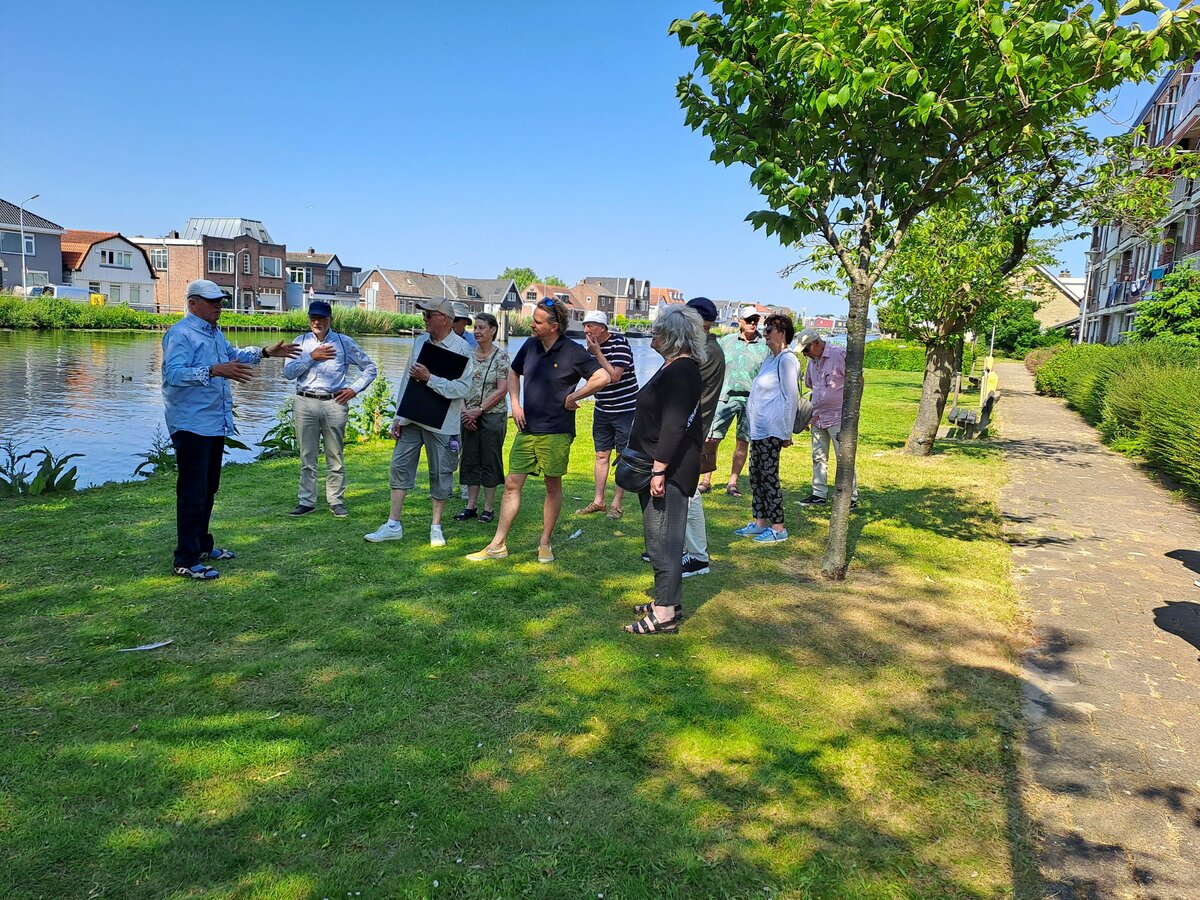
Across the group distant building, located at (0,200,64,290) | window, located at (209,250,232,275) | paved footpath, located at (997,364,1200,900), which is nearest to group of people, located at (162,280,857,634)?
paved footpath, located at (997,364,1200,900)

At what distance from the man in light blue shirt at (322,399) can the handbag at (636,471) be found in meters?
3.35

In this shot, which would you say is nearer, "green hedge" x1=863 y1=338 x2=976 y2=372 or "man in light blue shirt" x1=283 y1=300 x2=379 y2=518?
"man in light blue shirt" x1=283 y1=300 x2=379 y2=518

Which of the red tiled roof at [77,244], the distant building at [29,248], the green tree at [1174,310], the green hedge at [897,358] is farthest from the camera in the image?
the red tiled roof at [77,244]

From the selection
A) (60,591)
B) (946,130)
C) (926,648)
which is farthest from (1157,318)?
(60,591)

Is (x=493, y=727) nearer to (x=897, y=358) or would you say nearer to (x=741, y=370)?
(x=741, y=370)

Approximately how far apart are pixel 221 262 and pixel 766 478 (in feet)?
267

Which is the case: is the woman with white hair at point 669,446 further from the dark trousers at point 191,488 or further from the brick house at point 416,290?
the brick house at point 416,290

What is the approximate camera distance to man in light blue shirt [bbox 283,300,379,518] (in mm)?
7262

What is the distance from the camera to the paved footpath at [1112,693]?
9.78 ft

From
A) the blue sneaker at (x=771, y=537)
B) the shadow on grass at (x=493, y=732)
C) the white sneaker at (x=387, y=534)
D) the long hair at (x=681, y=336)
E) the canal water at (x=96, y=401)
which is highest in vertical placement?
the long hair at (x=681, y=336)

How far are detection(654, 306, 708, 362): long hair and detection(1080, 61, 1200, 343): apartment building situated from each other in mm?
22311

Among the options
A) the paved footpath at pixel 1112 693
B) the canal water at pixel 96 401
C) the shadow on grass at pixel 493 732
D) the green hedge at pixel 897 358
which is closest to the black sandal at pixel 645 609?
the shadow on grass at pixel 493 732

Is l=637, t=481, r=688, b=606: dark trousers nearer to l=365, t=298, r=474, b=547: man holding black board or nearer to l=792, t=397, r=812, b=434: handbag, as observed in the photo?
l=365, t=298, r=474, b=547: man holding black board

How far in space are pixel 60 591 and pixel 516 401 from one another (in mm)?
3193
